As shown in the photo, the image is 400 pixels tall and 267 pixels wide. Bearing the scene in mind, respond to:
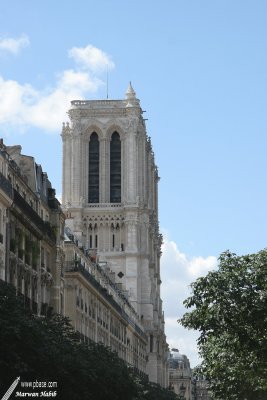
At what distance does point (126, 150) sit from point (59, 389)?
14453 cm

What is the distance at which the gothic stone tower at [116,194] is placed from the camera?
18850cm

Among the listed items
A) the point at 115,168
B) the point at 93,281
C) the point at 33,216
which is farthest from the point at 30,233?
the point at 115,168

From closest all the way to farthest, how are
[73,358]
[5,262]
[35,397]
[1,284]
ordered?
[35,397]
[1,284]
[73,358]
[5,262]

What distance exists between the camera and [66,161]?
642 ft

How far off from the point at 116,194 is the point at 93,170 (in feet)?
22.4

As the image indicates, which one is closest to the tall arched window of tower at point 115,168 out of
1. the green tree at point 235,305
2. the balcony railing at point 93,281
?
the balcony railing at point 93,281

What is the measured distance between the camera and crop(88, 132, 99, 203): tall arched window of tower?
636 ft

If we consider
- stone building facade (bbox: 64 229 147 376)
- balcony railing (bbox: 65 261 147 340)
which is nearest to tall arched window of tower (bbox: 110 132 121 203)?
stone building facade (bbox: 64 229 147 376)

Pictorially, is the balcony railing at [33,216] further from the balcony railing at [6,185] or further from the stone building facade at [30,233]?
the balcony railing at [6,185]

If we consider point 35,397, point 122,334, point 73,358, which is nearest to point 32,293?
point 73,358

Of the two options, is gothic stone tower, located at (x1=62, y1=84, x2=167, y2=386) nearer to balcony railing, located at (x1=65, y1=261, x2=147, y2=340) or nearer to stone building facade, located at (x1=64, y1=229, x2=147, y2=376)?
stone building facade, located at (x1=64, y1=229, x2=147, y2=376)

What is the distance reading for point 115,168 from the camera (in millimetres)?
196875

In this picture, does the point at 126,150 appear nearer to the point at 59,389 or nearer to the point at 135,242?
the point at 135,242

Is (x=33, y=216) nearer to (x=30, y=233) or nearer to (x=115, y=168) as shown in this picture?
(x=30, y=233)
